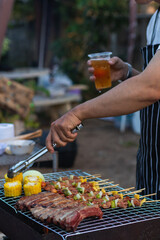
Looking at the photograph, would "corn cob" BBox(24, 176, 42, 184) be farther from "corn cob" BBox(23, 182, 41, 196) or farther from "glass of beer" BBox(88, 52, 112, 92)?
"glass of beer" BBox(88, 52, 112, 92)

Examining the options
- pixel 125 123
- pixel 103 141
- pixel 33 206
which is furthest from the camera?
pixel 125 123

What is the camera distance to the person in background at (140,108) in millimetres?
1992

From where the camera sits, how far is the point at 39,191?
8.60 feet

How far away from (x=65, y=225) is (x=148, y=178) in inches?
41.4

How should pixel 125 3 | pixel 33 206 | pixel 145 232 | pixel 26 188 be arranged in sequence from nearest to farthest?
1. pixel 145 232
2. pixel 33 206
3. pixel 26 188
4. pixel 125 3

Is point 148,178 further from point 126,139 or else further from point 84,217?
point 126,139

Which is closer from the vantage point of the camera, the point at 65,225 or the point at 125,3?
the point at 65,225

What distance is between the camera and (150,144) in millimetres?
2717

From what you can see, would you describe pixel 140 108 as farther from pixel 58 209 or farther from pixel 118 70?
pixel 118 70

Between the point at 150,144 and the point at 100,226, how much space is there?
2.97ft

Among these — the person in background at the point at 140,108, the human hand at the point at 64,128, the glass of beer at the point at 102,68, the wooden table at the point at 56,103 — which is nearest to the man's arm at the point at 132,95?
the person in background at the point at 140,108

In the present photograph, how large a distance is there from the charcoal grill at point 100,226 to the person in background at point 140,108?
0.44 m

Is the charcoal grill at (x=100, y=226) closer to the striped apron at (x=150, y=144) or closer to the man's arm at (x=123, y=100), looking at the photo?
the striped apron at (x=150, y=144)

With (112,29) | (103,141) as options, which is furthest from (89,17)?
(103,141)
